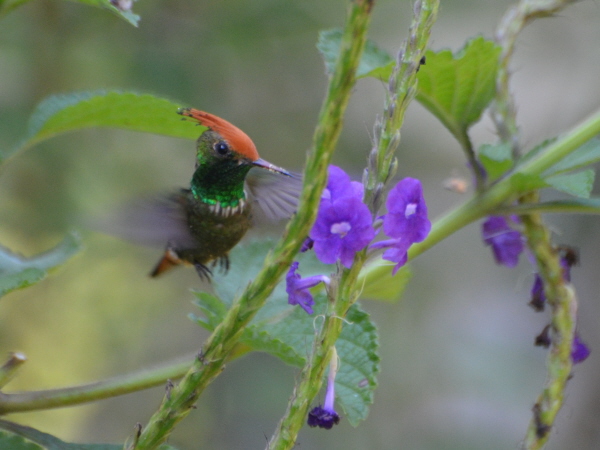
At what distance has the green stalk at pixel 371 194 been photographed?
872 millimetres

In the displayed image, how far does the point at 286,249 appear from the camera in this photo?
759 mm

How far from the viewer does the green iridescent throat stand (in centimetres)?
153

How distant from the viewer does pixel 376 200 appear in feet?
3.01

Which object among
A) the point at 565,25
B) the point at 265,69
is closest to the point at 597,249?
the point at 565,25

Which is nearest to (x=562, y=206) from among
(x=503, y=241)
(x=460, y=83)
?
(x=503, y=241)

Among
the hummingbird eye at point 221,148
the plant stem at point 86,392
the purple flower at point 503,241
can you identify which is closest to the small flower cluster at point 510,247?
the purple flower at point 503,241

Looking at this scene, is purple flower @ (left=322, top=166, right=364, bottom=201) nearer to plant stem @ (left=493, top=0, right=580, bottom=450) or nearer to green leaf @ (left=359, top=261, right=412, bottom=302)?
green leaf @ (left=359, top=261, right=412, bottom=302)

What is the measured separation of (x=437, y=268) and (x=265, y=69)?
2.27 metres

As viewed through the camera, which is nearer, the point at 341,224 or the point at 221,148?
the point at 341,224

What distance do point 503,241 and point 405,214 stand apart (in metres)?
0.74

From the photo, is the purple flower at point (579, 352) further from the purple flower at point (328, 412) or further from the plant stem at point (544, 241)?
the purple flower at point (328, 412)

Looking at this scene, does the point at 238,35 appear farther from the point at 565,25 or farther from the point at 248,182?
the point at 565,25

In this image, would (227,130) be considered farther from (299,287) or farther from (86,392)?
(86,392)

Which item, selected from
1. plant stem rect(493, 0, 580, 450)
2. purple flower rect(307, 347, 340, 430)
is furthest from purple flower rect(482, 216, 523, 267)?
purple flower rect(307, 347, 340, 430)
